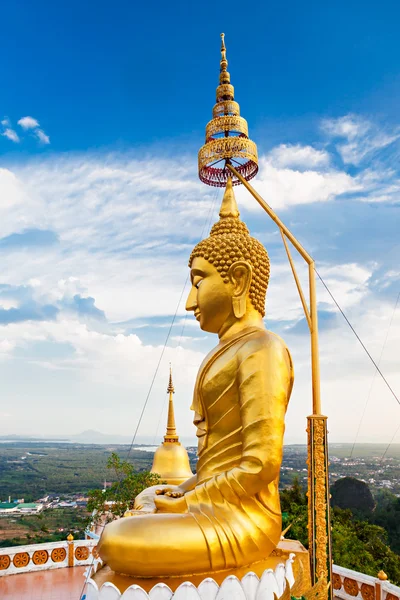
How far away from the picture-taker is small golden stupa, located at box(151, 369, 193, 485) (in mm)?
11086

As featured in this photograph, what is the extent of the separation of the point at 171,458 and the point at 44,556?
327 centimetres

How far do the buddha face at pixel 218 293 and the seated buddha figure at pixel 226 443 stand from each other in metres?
0.01

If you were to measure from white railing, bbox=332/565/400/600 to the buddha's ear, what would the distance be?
412cm

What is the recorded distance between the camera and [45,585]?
323 inches

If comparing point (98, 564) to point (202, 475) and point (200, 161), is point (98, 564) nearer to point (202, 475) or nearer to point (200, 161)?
→ point (202, 475)

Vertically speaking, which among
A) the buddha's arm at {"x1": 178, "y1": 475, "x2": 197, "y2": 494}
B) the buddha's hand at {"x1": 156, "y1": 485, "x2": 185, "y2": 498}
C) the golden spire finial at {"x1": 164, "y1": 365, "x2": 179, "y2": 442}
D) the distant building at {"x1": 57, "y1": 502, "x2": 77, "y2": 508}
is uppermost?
the golden spire finial at {"x1": 164, "y1": 365, "x2": 179, "y2": 442}

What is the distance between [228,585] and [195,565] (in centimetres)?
29

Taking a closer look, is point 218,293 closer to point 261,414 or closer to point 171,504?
point 261,414

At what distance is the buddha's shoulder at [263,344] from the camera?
4730 mm

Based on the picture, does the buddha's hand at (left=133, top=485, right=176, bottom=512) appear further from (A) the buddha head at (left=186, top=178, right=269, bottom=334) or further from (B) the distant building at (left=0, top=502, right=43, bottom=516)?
(B) the distant building at (left=0, top=502, right=43, bottom=516)

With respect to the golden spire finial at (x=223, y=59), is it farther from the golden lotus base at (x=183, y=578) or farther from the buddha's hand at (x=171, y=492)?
the golden lotus base at (x=183, y=578)

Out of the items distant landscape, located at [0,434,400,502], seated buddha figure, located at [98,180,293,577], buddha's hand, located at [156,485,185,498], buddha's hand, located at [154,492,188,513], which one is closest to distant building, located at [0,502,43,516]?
distant landscape, located at [0,434,400,502]

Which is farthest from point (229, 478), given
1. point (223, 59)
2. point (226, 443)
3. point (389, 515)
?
point (389, 515)

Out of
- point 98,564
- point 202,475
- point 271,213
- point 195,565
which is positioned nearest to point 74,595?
point 98,564
